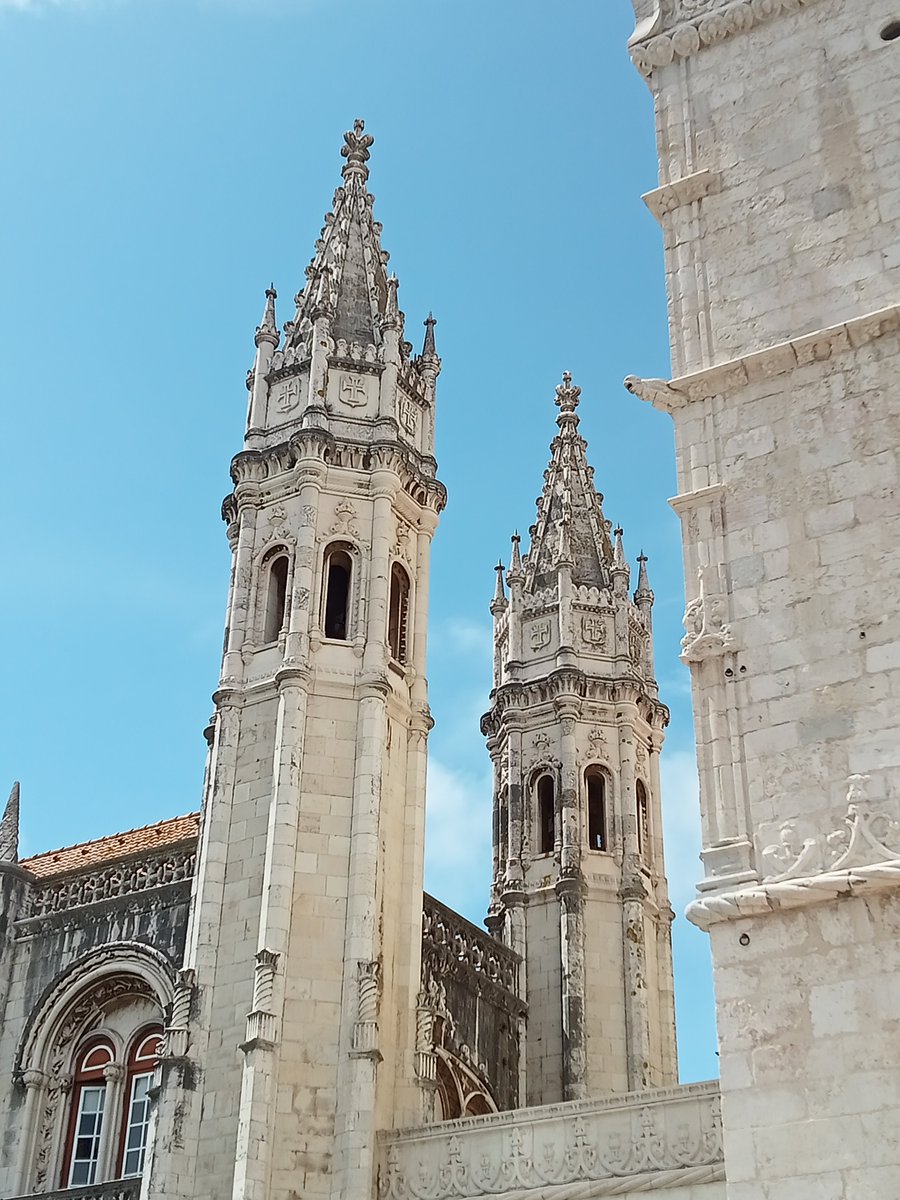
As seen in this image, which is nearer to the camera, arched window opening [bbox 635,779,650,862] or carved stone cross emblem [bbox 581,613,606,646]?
arched window opening [bbox 635,779,650,862]

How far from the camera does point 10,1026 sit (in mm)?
24531

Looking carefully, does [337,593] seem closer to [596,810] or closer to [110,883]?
[110,883]

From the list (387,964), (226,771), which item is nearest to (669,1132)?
(387,964)

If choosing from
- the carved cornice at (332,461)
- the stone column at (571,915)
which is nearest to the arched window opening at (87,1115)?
the stone column at (571,915)

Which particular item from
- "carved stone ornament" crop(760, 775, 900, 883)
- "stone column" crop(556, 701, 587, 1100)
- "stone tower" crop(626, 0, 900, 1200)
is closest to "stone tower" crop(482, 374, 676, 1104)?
"stone column" crop(556, 701, 587, 1100)

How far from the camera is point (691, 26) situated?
19.0 metres

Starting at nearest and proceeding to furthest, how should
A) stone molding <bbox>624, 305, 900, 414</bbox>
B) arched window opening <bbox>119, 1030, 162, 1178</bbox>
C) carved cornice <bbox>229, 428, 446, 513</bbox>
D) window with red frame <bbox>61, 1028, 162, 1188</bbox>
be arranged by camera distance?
1. stone molding <bbox>624, 305, 900, 414</bbox>
2. arched window opening <bbox>119, 1030, 162, 1178</bbox>
3. window with red frame <bbox>61, 1028, 162, 1188</bbox>
4. carved cornice <bbox>229, 428, 446, 513</bbox>

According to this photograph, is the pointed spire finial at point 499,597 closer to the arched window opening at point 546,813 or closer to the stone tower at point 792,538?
the arched window opening at point 546,813

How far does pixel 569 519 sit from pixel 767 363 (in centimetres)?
1681

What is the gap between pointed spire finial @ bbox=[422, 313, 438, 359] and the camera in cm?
2694

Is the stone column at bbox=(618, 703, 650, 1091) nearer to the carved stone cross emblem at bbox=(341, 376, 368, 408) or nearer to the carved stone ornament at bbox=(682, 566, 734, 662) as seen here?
the carved stone cross emblem at bbox=(341, 376, 368, 408)

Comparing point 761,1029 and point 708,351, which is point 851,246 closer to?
point 708,351

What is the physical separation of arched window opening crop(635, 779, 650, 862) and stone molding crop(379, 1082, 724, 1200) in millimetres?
10753

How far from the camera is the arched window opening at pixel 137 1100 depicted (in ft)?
74.3
